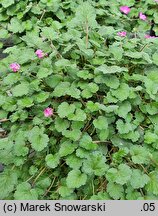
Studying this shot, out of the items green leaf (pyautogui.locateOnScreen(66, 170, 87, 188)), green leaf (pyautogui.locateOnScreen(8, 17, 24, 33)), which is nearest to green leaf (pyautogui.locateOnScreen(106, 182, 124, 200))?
green leaf (pyautogui.locateOnScreen(66, 170, 87, 188))

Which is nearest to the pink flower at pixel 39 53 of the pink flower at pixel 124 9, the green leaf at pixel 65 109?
the green leaf at pixel 65 109

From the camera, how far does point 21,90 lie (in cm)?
187

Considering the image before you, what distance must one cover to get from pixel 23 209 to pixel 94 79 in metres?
0.69

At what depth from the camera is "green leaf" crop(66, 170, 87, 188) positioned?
1606 millimetres

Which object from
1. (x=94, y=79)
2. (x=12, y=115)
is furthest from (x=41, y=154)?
(x=94, y=79)

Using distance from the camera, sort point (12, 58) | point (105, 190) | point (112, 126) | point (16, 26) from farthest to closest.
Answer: point (16, 26), point (12, 58), point (112, 126), point (105, 190)

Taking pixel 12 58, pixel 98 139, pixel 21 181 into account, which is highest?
pixel 12 58

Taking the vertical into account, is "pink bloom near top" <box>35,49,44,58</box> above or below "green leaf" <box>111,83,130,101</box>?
above

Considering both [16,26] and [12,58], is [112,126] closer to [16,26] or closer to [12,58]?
[12,58]

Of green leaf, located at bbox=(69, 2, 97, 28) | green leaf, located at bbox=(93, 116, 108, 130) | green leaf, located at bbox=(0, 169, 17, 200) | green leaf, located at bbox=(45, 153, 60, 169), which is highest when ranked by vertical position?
green leaf, located at bbox=(69, 2, 97, 28)

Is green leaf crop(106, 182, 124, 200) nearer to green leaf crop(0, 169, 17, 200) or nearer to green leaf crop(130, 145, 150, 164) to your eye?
green leaf crop(130, 145, 150, 164)

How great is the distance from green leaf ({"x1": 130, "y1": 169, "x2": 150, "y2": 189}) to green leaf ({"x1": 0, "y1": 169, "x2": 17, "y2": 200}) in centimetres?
52

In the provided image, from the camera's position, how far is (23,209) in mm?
1576

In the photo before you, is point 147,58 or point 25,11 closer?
point 147,58
